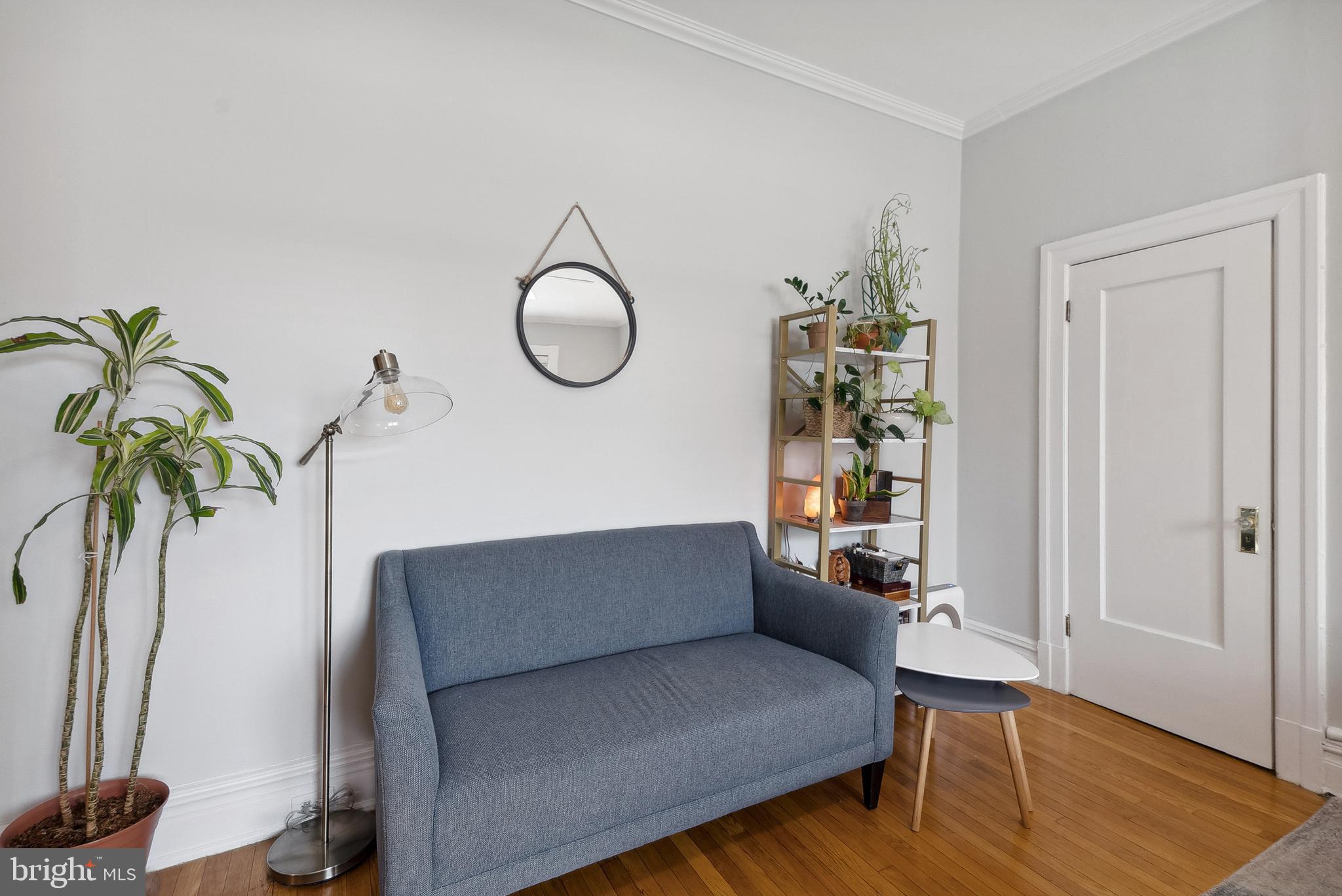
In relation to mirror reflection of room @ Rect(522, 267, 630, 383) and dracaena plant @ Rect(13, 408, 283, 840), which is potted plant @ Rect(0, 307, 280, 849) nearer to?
dracaena plant @ Rect(13, 408, 283, 840)

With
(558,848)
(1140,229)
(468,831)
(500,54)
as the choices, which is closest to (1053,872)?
(558,848)

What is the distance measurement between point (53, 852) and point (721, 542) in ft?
6.55

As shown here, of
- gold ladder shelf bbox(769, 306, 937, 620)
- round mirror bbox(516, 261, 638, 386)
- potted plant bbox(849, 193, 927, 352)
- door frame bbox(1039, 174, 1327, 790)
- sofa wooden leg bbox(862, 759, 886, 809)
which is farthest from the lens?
potted plant bbox(849, 193, 927, 352)

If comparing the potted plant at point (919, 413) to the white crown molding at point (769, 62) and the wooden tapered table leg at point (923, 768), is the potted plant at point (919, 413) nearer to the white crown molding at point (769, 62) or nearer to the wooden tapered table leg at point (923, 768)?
the wooden tapered table leg at point (923, 768)

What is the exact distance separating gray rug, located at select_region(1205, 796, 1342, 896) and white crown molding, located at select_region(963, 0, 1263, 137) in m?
2.83

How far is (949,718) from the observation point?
2.71 meters

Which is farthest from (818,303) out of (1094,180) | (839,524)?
(1094,180)

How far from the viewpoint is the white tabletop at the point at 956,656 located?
6.47 ft

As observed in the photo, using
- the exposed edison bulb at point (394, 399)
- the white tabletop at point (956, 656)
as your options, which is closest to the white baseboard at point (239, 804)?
the exposed edison bulb at point (394, 399)

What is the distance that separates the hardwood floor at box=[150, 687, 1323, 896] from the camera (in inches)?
66.7

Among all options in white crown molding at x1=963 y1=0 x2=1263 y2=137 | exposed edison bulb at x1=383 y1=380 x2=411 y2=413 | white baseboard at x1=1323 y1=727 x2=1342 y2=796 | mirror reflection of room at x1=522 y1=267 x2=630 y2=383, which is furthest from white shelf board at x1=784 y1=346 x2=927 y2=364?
white baseboard at x1=1323 y1=727 x2=1342 y2=796

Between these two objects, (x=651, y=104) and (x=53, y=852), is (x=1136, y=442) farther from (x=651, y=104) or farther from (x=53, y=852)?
(x=53, y=852)

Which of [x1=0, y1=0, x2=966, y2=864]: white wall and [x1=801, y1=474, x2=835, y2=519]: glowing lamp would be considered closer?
[x1=0, y1=0, x2=966, y2=864]: white wall

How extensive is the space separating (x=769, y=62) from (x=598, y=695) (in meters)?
2.64
